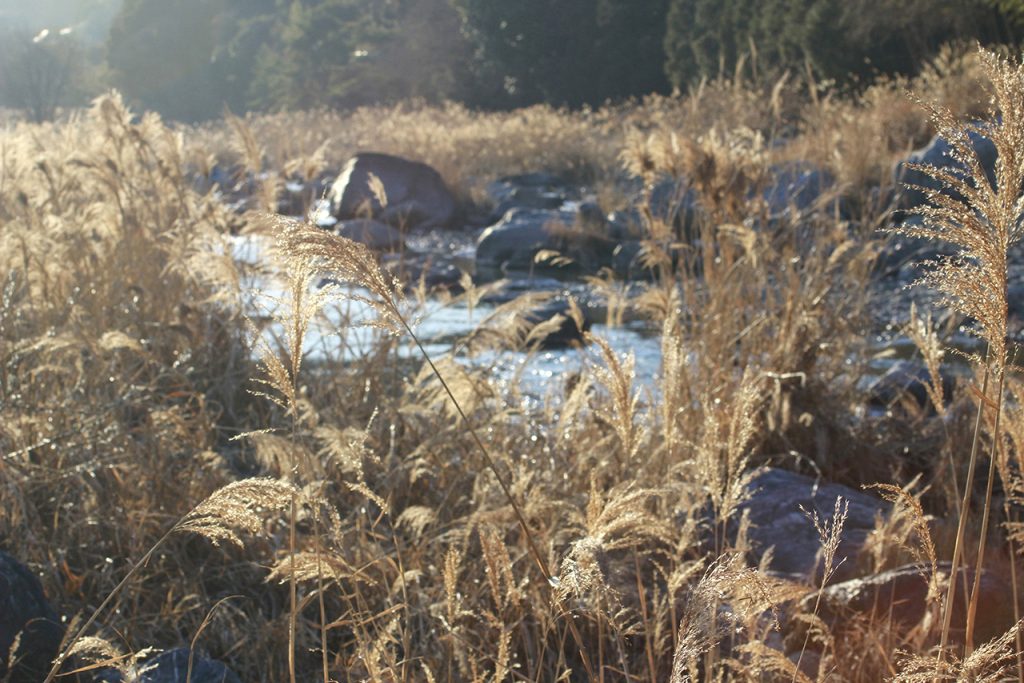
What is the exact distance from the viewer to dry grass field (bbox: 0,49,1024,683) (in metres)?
1.41

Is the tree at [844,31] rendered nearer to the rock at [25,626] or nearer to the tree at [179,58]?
the rock at [25,626]

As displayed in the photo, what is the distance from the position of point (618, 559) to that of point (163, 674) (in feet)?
3.83

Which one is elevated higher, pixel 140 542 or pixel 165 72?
pixel 165 72

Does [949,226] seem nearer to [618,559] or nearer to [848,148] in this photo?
[618,559]

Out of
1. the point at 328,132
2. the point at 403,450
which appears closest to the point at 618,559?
the point at 403,450

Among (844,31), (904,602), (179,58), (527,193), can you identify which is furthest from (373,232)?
(179,58)

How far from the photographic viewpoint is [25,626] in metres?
1.79

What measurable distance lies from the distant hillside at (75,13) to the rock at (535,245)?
67.7 meters

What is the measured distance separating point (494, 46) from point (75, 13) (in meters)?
61.7

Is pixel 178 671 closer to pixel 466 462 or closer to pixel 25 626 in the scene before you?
pixel 25 626

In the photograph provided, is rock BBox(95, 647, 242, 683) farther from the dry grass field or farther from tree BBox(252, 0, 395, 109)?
tree BBox(252, 0, 395, 109)

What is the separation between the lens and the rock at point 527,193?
13203mm

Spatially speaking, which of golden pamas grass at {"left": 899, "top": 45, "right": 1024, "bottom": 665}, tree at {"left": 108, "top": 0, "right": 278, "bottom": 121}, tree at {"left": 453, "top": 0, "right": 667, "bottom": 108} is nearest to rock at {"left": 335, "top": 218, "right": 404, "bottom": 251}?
golden pamas grass at {"left": 899, "top": 45, "right": 1024, "bottom": 665}

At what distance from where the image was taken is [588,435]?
3168 millimetres
